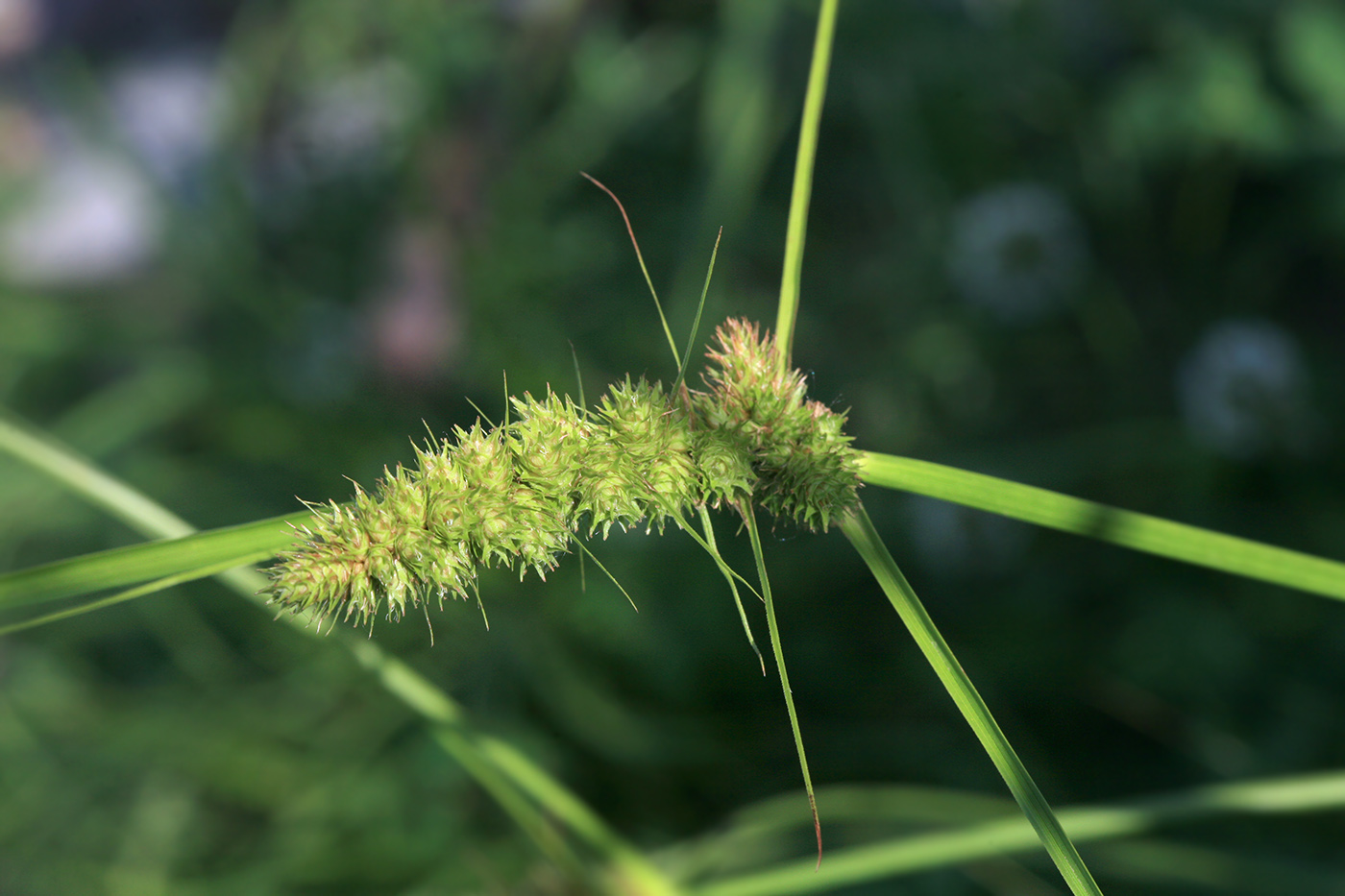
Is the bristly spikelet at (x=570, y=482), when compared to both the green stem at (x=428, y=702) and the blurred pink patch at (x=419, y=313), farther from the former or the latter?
the blurred pink patch at (x=419, y=313)

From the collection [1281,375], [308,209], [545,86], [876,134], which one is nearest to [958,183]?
[876,134]

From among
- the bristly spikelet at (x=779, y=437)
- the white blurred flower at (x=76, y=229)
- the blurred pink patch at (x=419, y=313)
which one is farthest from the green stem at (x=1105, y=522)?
the white blurred flower at (x=76, y=229)

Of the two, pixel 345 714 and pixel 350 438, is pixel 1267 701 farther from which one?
pixel 350 438

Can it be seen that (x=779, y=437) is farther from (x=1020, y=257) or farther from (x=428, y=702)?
(x=1020, y=257)

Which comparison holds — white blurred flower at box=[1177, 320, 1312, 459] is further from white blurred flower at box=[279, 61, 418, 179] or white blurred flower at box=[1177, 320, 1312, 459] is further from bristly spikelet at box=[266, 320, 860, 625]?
white blurred flower at box=[279, 61, 418, 179]

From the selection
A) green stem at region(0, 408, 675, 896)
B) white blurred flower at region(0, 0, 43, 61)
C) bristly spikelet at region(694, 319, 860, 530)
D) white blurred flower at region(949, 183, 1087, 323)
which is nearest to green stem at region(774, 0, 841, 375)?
bristly spikelet at region(694, 319, 860, 530)
